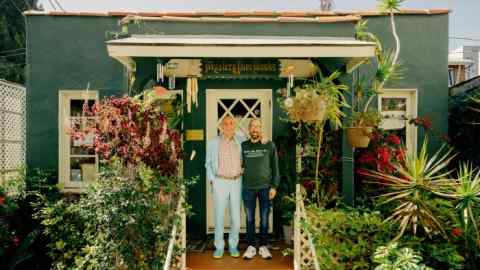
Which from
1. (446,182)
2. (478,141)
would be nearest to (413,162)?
(446,182)

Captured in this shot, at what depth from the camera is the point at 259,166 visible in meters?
6.47

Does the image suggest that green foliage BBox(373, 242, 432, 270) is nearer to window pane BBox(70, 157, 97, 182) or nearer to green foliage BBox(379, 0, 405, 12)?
green foliage BBox(379, 0, 405, 12)

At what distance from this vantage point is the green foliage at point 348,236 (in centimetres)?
597

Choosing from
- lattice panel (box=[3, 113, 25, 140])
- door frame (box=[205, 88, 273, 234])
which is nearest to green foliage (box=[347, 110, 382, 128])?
door frame (box=[205, 88, 273, 234])

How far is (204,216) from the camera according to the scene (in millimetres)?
8258

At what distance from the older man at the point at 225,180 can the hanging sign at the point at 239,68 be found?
113 cm

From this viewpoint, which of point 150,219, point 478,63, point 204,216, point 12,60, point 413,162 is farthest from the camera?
point 12,60

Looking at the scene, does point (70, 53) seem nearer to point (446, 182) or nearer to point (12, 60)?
point (446, 182)

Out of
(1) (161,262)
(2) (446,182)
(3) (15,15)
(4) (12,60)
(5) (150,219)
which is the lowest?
(1) (161,262)

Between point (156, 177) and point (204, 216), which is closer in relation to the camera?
point (156, 177)

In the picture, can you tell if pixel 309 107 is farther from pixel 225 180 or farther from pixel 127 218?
pixel 127 218

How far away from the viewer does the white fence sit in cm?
867

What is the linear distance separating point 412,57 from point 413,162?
10.9 ft

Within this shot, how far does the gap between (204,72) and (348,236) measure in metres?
3.32
